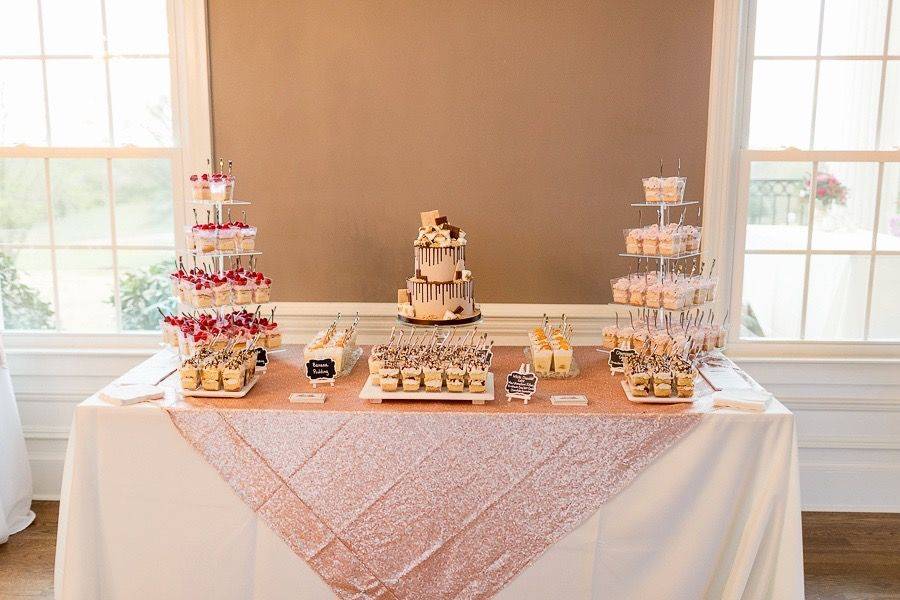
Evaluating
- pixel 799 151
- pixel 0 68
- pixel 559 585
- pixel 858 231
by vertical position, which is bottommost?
pixel 559 585

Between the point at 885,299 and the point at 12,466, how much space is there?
3.98 metres

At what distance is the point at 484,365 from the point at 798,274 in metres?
1.83

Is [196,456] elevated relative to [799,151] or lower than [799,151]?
lower

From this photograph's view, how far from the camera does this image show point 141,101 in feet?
11.8

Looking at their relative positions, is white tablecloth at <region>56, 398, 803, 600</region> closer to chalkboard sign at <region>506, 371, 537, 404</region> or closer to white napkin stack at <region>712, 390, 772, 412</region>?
white napkin stack at <region>712, 390, 772, 412</region>

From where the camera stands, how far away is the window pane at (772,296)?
364cm

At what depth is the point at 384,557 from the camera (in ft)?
8.39

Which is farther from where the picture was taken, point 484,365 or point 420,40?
point 420,40

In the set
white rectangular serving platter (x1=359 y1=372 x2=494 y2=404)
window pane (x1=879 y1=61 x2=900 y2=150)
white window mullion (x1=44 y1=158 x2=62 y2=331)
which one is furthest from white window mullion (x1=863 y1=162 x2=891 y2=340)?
white window mullion (x1=44 y1=158 x2=62 y2=331)

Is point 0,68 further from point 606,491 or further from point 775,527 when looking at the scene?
point 775,527

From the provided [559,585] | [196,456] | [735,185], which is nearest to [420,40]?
[735,185]

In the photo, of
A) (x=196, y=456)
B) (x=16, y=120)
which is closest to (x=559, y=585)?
(x=196, y=456)
